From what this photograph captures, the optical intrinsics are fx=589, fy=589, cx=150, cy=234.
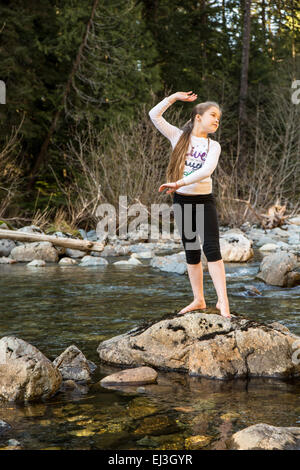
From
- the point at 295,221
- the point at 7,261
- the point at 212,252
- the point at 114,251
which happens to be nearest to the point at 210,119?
the point at 212,252

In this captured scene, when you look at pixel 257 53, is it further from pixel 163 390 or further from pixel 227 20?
pixel 163 390

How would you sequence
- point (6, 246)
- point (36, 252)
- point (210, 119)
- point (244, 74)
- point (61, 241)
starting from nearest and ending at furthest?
point (210, 119) < point (36, 252) < point (61, 241) < point (6, 246) < point (244, 74)

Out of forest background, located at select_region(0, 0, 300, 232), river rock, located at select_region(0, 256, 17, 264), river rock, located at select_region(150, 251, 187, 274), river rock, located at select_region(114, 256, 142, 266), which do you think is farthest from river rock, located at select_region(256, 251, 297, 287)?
forest background, located at select_region(0, 0, 300, 232)

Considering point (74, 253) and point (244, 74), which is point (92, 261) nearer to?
point (74, 253)

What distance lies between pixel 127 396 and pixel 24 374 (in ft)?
2.12

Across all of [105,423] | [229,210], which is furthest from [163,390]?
[229,210]

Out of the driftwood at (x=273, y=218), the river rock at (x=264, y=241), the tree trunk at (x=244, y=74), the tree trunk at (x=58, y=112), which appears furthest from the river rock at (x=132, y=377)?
the tree trunk at (x=244, y=74)

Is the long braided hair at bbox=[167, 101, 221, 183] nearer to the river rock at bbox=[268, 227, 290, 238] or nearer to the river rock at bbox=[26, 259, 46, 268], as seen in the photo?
the river rock at bbox=[26, 259, 46, 268]

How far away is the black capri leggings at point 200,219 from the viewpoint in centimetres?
438

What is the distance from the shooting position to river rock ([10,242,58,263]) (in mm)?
10969

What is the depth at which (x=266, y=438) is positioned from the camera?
271 centimetres

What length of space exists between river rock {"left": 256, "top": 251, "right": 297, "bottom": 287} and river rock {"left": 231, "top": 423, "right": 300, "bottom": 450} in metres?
5.15

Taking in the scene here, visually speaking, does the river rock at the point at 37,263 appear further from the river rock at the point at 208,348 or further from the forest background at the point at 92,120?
the river rock at the point at 208,348

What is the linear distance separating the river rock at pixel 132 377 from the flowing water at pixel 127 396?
70mm
